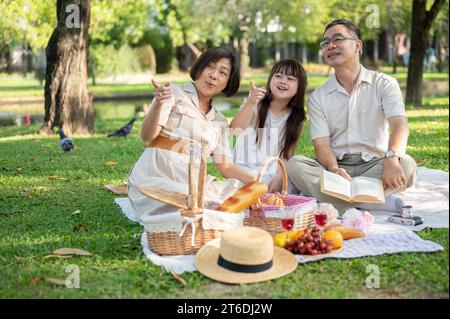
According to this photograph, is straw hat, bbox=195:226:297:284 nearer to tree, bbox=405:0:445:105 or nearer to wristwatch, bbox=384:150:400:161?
wristwatch, bbox=384:150:400:161

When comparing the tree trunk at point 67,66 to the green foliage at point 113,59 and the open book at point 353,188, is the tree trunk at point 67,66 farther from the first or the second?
the green foliage at point 113,59

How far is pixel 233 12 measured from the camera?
27.7 m

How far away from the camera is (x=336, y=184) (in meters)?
4.58

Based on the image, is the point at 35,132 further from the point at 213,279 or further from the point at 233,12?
the point at 233,12

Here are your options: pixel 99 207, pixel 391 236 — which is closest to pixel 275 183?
pixel 391 236

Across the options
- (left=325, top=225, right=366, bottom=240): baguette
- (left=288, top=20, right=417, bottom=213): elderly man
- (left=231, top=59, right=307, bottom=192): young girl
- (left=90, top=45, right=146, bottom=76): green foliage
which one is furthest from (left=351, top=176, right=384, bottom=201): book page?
(left=90, top=45, right=146, bottom=76): green foliage

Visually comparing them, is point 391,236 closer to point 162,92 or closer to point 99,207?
point 162,92

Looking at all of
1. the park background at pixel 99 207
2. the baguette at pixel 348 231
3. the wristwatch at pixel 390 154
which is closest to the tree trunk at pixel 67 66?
the park background at pixel 99 207

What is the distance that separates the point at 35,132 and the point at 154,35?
871 inches

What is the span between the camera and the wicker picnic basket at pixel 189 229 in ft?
12.2

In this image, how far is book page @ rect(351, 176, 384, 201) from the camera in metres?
4.51

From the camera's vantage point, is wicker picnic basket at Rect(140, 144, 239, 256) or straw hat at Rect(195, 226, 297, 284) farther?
wicker picnic basket at Rect(140, 144, 239, 256)

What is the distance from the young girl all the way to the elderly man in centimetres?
16
